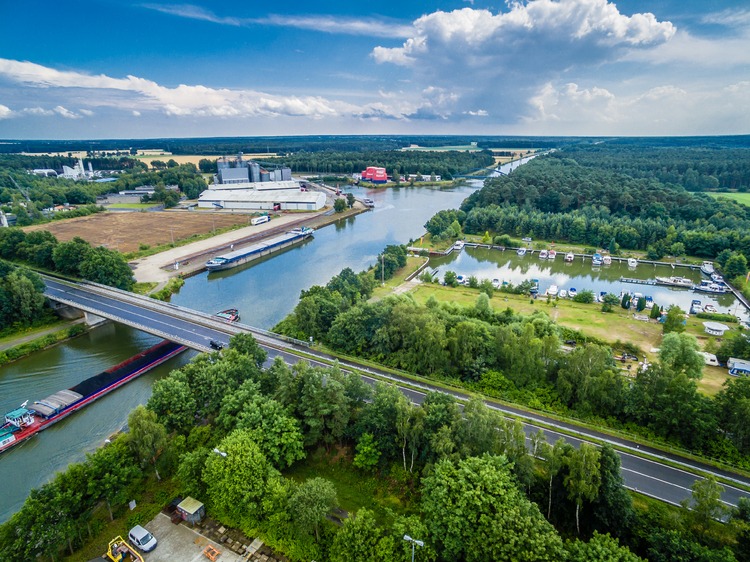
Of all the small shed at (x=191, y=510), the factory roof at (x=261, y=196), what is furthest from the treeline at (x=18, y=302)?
the factory roof at (x=261, y=196)

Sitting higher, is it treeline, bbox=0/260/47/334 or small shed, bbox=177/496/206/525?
treeline, bbox=0/260/47/334

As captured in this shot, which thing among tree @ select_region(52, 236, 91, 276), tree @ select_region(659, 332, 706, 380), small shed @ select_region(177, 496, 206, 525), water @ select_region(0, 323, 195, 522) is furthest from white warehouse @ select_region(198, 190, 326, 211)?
small shed @ select_region(177, 496, 206, 525)

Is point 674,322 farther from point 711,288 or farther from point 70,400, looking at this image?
point 70,400

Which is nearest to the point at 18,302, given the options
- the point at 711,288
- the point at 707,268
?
the point at 711,288

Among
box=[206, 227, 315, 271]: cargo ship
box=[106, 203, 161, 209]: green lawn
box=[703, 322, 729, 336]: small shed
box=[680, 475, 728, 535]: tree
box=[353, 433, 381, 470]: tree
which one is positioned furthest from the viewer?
box=[106, 203, 161, 209]: green lawn

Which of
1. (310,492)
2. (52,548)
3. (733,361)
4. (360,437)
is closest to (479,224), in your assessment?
(733,361)

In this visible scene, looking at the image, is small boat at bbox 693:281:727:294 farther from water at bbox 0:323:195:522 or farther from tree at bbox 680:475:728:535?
water at bbox 0:323:195:522

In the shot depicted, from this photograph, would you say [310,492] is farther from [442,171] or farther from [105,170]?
[105,170]
